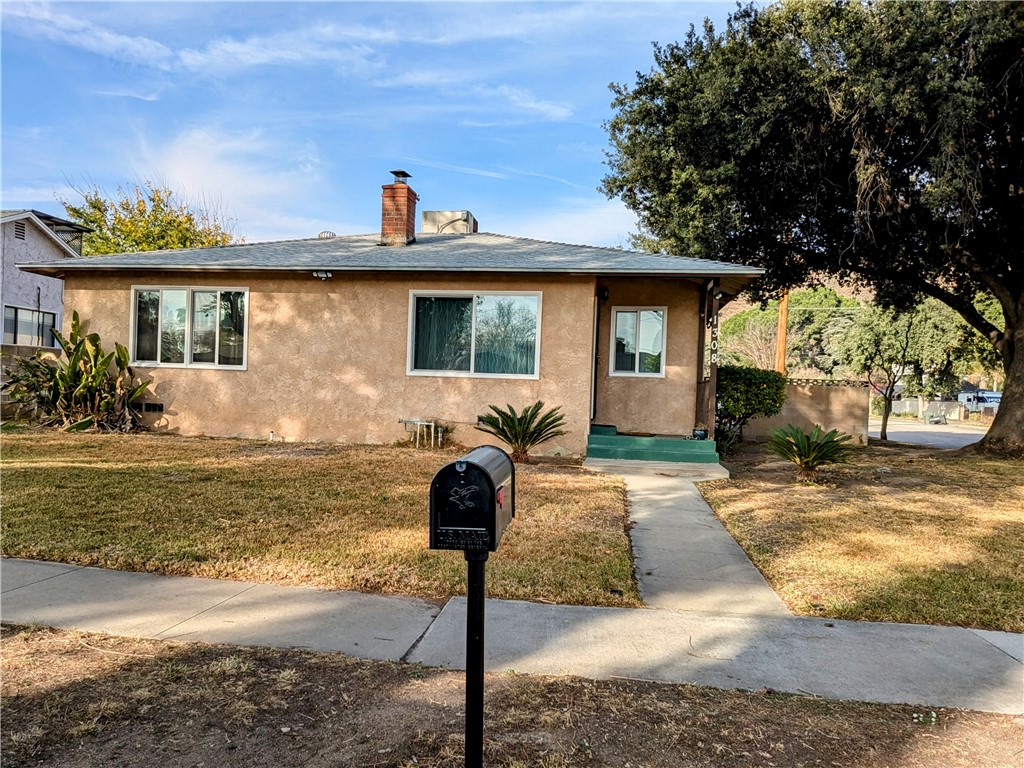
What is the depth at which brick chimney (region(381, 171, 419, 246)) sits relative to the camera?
44.9 feet

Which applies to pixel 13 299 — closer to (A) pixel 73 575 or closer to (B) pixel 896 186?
(A) pixel 73 575

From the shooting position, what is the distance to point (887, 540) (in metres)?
6.22

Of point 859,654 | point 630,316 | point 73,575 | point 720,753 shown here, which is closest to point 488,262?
point 630,316

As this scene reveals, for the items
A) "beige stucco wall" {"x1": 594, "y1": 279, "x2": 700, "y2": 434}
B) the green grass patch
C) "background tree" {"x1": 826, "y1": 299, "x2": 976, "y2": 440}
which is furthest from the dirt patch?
"background tree" {"x1": 826, "y1": 299, "x2": 976, "y2": 440}

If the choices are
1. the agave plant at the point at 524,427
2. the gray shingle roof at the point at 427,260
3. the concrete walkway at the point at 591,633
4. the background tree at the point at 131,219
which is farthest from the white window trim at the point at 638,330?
the background tree at the point at 131,219

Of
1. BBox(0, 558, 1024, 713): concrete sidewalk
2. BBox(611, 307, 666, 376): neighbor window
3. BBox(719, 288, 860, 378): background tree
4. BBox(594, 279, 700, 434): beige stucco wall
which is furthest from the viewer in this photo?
BBox(719, 288, 860, 378): background tree

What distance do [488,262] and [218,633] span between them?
28.1 ft

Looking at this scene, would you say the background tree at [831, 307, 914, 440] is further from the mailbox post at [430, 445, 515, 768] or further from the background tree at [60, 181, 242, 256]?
the background tree at [60, 181, 242, 256]

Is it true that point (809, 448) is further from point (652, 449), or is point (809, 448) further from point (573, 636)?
point (573, 636)

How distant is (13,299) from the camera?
67.8ft

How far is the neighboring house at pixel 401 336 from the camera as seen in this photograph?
36.9 feet

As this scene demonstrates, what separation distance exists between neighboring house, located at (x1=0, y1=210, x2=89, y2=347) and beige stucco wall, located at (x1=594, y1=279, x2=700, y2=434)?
17.8m

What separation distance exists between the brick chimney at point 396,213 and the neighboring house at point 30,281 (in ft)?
41.0

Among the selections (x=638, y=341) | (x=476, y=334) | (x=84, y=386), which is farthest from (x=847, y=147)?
(x=84, y=386)
